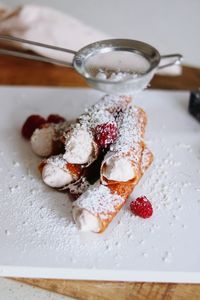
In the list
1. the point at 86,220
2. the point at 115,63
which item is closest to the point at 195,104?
the point at 115,63

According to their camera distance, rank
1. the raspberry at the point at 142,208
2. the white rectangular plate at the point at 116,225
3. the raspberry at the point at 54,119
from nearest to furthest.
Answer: the white rectangular plate at the point at 116,225 < the raspberry at the point at 142,208 < the raspberry at the point at 54,119

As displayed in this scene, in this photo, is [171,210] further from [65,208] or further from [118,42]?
[118,42]

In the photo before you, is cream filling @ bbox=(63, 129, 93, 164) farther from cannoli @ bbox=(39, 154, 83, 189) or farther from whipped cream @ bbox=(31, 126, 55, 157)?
whipped cream @ bbox=(31, 126, 55, 157)

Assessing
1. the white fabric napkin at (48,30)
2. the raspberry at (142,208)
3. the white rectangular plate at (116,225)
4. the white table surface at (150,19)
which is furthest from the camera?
the white table surface at (150,19)

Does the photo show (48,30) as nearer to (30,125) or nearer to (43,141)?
(30,125)

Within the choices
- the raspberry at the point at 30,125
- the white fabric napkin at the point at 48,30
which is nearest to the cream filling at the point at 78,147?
the raspberry at the point at 30,125

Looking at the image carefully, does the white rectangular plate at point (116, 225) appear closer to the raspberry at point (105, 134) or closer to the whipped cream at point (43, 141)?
the whipped cream at point (43, 141)
